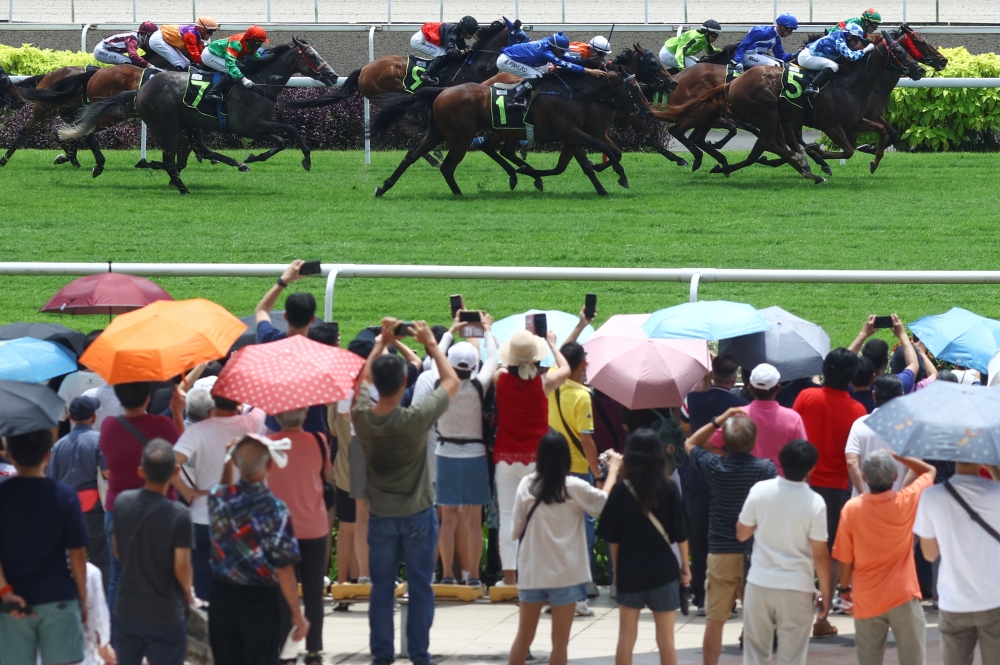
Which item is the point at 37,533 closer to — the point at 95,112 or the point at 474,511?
the point at 474,511

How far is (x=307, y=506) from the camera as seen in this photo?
17.0 feet

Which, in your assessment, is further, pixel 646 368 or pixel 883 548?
pixel 646 368

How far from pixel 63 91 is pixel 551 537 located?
13103 mm

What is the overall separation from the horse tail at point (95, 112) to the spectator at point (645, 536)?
37.8ft

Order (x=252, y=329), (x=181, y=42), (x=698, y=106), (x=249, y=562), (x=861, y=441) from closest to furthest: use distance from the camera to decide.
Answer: (x=249, y=562) → (x=861, y=441) → (x=252, y=329) → (x=698, y=106) → (x=181, y=42)

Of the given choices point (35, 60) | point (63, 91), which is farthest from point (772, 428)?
point (35, 60)

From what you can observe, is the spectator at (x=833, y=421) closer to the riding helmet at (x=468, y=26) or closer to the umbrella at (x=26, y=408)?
the umbrella at (x=26, y=408)

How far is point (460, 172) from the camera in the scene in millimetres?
16719

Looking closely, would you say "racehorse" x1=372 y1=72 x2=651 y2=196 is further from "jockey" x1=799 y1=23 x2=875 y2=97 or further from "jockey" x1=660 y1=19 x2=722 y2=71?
"jockey" x1=660 y1=19 x2=722 y2=71

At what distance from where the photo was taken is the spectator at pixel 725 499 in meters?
5.19

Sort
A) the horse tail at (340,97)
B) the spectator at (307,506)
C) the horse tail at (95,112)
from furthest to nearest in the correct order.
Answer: the horse tail at (340,97), the horse tail at (95,112), the spectator at (307,506)

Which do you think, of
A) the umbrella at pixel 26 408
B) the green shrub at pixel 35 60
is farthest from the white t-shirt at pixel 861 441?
the green shrub at pixel 35 60

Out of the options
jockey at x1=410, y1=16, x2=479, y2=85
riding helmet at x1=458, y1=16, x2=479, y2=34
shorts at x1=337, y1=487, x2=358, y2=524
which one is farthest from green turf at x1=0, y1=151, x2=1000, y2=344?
shorts at x1=337, y1=487, x2=358, y2=524

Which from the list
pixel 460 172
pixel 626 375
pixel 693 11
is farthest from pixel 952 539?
pixel 693 11
